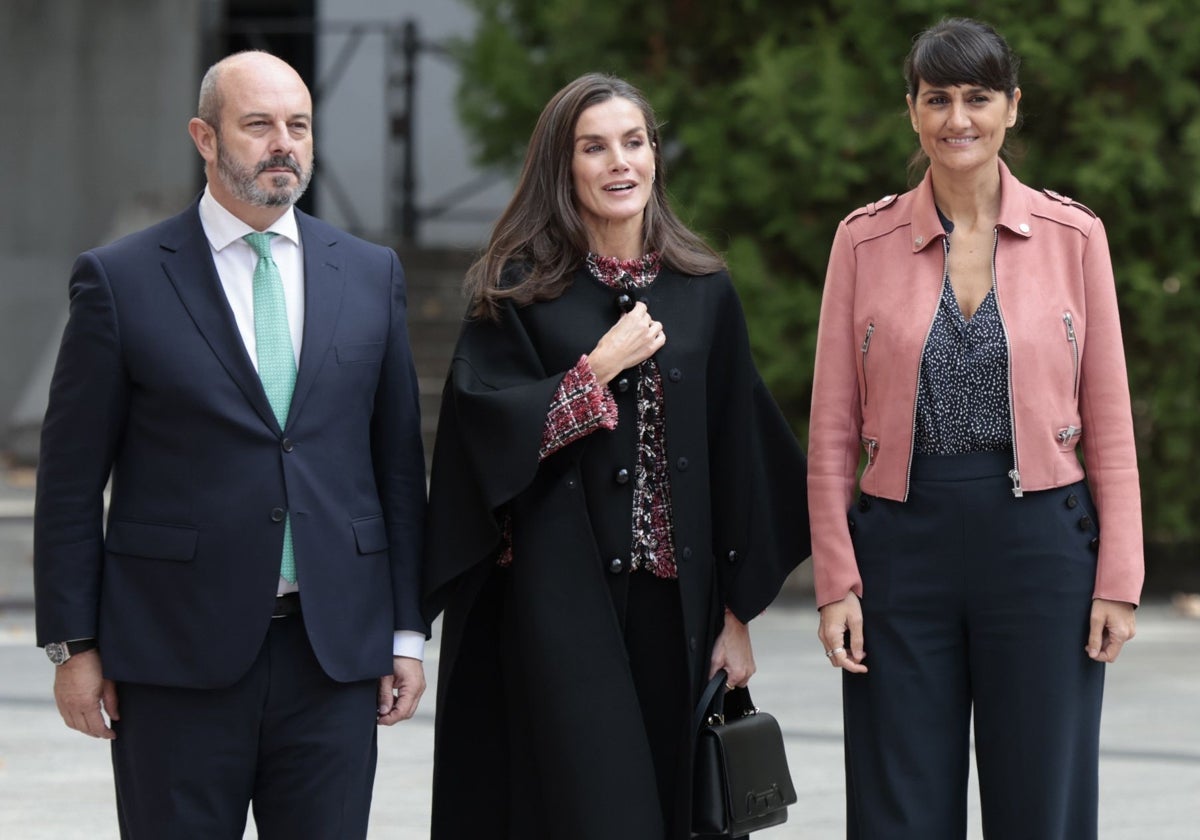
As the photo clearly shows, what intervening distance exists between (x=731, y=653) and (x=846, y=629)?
29 centimetres

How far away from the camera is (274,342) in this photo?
132 inches

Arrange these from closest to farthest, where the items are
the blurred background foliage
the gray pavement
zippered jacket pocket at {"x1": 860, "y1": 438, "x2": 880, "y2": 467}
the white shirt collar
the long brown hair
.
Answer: the white shirt collar
zippered jacket pocket at {"x1": 860, "y1": 438, "x2": 880, "y2": 467}
the long brown hair
the gray pavement
the blurred background foliage

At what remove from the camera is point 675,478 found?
11.8 feet

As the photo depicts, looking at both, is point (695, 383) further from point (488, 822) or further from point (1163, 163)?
point (1163, 163)

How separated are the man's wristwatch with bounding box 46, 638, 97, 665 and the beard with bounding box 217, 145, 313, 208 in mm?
861

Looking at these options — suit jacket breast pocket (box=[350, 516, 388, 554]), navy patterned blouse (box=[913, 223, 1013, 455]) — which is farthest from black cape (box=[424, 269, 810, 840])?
navy patterned blouse (box=[913, 223, 1013, 455])

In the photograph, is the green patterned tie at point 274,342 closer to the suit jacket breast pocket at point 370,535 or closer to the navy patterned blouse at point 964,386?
the suit jacket breast pocket at point 370,535

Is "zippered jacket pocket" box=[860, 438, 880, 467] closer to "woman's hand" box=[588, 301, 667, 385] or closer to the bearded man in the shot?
"woman's hand" box=[588, 301, 667, 385]

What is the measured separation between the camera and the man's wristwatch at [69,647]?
3.29 m

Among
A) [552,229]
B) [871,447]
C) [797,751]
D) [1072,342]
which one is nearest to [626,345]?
[552,229]

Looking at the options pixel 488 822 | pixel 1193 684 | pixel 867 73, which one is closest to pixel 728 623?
pixel 488 822

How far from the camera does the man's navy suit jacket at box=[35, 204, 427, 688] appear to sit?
10.7 ft

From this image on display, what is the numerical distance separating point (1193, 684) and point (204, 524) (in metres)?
5.36

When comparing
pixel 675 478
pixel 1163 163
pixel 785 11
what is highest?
pixel 785 11
